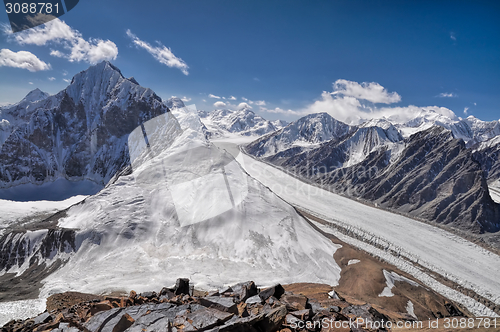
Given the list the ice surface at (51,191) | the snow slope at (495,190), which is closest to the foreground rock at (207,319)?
the ice surface at (51,191)

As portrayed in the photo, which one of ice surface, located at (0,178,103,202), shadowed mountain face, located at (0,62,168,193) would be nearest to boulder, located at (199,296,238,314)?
shadowed mountain face, located at (0,62,168,193)

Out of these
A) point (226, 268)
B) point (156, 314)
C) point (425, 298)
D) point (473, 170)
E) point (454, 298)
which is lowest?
point (454, 298)

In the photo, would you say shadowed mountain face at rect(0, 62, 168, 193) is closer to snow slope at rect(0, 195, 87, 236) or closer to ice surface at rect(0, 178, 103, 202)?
ice surface at rect(0, 178, 103, 202)

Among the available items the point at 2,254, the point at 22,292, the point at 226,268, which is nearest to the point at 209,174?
the point at 226,268

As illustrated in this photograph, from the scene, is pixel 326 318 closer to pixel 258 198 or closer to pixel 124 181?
pixel 258 198

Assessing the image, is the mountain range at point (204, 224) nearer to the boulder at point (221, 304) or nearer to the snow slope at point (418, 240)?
the snow slope at point (418, 240)

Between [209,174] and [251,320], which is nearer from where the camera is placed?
[251,320]

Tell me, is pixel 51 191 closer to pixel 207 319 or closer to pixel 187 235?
pixel 187 235
